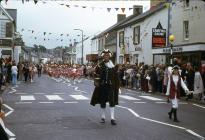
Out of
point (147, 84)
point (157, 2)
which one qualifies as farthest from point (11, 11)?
point (147, 84)

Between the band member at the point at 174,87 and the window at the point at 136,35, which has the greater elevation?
the window at the point at 136,35

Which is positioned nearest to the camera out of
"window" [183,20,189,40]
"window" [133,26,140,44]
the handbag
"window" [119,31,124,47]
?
the handbag

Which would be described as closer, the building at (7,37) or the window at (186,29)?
the window at (186,29)

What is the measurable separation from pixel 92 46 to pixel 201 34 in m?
52.3

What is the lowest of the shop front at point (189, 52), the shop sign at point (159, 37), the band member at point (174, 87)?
the band member at point (174, 87)

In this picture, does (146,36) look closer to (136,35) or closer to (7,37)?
(136,35)

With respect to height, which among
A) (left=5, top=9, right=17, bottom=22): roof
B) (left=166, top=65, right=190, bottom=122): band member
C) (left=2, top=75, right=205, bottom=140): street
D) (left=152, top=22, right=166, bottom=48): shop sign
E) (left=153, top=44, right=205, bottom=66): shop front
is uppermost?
(left=5, top=9, right=17, bottom=22): roof

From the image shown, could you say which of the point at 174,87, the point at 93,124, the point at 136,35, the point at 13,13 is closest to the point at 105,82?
the point at 93,124

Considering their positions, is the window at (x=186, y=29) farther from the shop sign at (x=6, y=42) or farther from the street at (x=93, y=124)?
the shop sign at (x=6, y=42)

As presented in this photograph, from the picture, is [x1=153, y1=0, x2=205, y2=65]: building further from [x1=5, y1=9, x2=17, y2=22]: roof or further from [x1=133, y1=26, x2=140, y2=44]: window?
[x1=5, y1=9, x2=17, y2=22]: roof

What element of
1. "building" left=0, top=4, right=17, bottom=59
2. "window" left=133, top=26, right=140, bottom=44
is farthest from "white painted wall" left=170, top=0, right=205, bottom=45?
"building" left=0, top=4, right=17, bottom=59

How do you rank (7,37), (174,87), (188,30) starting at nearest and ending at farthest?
(174,87), (188,30), (7,37)

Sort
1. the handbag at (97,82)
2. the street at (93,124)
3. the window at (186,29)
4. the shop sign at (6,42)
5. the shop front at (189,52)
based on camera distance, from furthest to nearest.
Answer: the shop sign at (6,42) → the window at (186,29) → the shop front at (189,52) → the handbag at (97,82) → the street at (93,124)

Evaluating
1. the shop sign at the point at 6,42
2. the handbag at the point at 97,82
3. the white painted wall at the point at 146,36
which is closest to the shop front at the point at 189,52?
the white painted wall at the point at 146,36
